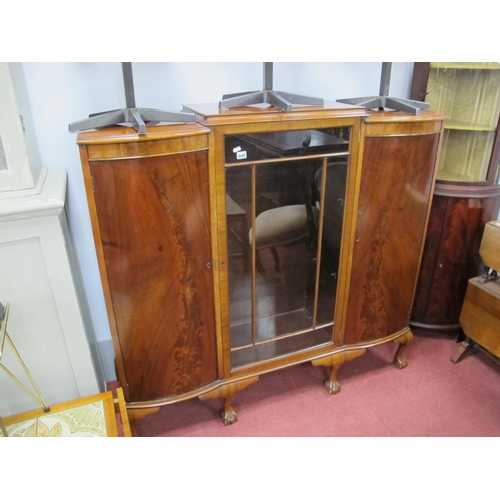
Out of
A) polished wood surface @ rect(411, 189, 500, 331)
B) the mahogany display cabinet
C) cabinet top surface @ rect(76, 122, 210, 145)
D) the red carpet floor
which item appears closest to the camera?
cabinet top surface @ rect(76, 122, 210, 145)

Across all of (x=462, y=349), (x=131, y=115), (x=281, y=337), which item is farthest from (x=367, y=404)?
(x=131, y=115)

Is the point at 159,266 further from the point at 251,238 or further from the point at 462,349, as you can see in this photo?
the point at 462,349

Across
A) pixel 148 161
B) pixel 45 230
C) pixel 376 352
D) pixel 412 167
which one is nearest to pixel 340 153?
pixel 412 167

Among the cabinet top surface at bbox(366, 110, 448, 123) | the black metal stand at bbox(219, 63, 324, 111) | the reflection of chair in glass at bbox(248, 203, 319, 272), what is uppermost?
the black metal stand at bbox(219, 63, 324, 111)

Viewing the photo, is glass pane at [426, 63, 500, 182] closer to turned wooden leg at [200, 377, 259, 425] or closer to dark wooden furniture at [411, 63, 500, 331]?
dark wooden furniture at [411, 63, 500, 331]

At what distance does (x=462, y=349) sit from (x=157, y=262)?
163 cm

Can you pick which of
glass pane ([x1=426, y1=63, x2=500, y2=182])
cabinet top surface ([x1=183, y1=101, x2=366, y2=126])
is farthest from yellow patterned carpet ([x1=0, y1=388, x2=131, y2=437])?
glass pane ([x1=426, y1=63, x2=500, y2=182])

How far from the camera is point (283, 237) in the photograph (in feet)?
5.32

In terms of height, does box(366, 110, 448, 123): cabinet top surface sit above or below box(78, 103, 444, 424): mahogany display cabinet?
above

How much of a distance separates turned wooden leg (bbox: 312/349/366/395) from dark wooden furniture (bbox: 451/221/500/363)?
22.9 inches

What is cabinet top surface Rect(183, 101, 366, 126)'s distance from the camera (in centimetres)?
126

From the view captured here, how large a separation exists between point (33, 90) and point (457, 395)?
84.1 inches

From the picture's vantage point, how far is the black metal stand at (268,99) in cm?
138

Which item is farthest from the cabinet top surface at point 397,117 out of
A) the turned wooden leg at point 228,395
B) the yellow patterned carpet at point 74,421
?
the yellow patterned carpet at point 74,421
